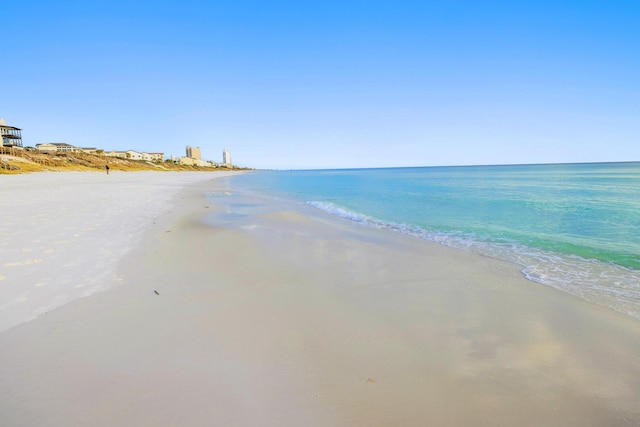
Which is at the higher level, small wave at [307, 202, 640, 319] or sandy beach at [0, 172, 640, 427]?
sandy beach at [0, 172, 640, 427]

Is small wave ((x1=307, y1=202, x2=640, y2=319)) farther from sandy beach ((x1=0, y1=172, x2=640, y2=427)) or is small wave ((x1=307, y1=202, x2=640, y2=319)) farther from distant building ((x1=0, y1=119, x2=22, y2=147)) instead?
distant building ((x1=0, y1=119, x2=22, y2=147))

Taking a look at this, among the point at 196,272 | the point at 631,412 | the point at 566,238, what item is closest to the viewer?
the point at 631,412

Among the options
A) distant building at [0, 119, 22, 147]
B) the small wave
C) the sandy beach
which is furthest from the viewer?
distant building at [0, 119, 22, 147]

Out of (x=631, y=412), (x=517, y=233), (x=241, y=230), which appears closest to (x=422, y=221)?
(x=517, y=233)

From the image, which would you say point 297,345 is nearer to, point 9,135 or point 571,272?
point 571,272

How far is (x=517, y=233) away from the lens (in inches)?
418

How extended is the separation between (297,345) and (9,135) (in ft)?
308

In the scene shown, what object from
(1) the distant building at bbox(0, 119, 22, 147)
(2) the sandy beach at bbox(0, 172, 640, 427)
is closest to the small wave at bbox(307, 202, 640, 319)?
(2) the sandy beach at bbox(0, 172, 640, 427)

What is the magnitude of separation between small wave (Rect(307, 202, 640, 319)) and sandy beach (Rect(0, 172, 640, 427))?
0.44 m

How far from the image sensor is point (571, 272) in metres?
6.43

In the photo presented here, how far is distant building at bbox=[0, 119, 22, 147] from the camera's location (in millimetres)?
64562

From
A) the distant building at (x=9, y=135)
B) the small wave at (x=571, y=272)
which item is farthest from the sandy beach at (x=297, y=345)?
the distant building at (x=9, y=135)

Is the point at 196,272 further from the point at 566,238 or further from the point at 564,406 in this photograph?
the point at 566,238

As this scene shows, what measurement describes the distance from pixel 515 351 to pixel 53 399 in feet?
14.8
